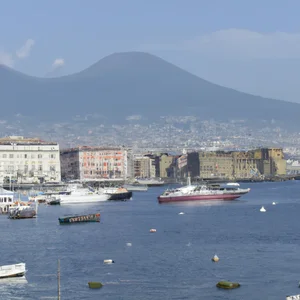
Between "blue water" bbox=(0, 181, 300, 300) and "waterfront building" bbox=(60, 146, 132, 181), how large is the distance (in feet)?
311

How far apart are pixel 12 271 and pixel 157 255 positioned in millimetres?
7075

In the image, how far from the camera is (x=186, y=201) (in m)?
76.7

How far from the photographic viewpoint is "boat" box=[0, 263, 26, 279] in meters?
31.3

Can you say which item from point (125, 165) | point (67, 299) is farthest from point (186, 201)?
point (125, 165)

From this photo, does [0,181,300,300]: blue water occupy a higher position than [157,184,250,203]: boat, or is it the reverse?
[157,184,250,203]: boat

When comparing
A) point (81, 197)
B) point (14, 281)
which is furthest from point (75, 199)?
point (14, 281)

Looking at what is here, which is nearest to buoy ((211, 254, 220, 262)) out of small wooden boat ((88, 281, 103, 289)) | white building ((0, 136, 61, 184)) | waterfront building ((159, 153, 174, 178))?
small wooden boat ((88, 281, 103, 289))

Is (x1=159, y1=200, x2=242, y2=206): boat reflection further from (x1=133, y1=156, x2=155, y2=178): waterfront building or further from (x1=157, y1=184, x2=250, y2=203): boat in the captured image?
(x1=133, y1=156, x2=155, y2=178): waterfront building

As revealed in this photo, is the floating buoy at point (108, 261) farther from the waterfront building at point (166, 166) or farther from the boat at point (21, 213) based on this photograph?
the waterfront building at point (166, 166)

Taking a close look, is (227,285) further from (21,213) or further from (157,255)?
(21,213)

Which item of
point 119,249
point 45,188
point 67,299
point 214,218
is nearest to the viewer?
point 67,299

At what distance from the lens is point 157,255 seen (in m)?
36.8

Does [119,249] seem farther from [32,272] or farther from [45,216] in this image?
[45,216]

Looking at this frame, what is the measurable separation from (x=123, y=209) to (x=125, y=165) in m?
90.8
